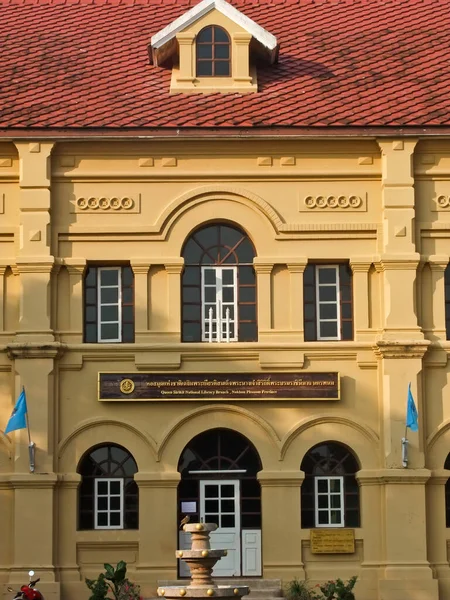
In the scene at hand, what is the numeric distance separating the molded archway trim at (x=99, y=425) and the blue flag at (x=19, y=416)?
42.8 inches

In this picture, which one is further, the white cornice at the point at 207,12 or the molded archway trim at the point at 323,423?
the white cornice at the point at 207,12

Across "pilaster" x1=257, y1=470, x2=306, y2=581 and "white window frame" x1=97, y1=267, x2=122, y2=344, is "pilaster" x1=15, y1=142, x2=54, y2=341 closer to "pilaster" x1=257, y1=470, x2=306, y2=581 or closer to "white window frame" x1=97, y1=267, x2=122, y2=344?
"white window frame" x1=97, y1=267, x2=122, y2=344

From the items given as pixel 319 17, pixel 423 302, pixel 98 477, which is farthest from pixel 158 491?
pixel 319 17

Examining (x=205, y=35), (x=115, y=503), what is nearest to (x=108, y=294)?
(x=115, y=503)

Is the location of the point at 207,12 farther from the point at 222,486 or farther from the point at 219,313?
the point at 222,486

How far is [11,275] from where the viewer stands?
111 feet

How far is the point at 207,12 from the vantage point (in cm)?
3547

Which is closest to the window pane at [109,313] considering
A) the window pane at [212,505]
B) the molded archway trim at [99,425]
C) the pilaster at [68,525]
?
the molded archway trim at [99,425]

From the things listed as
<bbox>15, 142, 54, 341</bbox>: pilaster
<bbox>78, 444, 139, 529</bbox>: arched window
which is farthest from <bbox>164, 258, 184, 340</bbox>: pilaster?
<bbox>78, 444, 139, 529</bbox>: arched window

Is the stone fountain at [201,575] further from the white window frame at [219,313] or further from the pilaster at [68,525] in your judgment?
the white window frame at [219,313]

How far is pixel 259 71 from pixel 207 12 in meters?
1.82

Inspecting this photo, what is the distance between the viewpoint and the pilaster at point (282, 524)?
3284 cm

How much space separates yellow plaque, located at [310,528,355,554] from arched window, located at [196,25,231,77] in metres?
10.4

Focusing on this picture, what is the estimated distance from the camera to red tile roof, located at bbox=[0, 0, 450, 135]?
34219 millimetres
